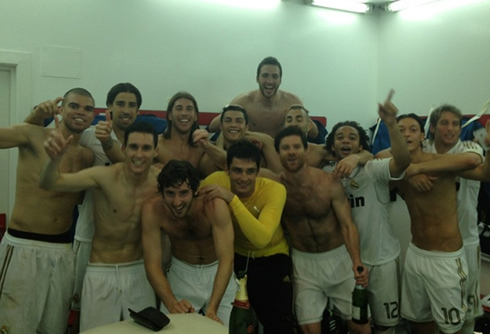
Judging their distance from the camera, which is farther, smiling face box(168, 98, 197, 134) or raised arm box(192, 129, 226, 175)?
smiling face box(168, 98, 197, 134)

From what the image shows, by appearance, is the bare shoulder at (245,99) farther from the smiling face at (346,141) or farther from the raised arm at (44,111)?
the raised arm at (44,111)

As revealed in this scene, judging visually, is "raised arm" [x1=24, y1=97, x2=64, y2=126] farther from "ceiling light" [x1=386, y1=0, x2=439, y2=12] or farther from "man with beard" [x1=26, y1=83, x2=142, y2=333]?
"ceiling light" [x1=386, y1=0, x2=439, y2=12]

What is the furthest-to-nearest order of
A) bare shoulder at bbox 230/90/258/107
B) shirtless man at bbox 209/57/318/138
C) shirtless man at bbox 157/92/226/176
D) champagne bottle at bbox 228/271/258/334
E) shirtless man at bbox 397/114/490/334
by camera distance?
bare shoulder at bbox 230/90/258/107 < shirtless man at bbox 209/57/318/138 < shirtless man at bbox 157/92/226/176 < shirtless man at bbox 397/114/490/334 < champagne bottle at bbox 228/271/258/334

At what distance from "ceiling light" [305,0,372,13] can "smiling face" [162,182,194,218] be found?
3.65 metres

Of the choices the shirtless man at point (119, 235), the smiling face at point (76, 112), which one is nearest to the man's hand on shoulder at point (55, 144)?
the shirtless man at point (119, 235)

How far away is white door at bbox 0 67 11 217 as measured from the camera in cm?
435

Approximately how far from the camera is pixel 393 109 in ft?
9.45

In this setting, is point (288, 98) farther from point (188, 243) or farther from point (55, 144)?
point (55, 144)

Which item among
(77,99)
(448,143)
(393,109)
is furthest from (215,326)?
(448,143)

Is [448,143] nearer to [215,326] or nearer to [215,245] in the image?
[215,245]

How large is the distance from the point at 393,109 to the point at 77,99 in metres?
1.97

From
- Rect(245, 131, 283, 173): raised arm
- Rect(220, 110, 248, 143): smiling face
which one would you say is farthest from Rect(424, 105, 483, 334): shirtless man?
Rect(220, 110, 248, 143): smiling face

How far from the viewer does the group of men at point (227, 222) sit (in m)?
3.02

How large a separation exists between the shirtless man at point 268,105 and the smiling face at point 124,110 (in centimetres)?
108
